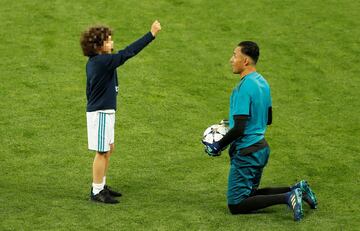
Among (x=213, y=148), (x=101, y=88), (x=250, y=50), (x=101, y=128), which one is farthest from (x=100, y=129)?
(x=250, y=50)

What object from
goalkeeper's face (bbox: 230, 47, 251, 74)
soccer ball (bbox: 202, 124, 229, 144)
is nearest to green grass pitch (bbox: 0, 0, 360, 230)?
soccer ball (bbox: 202, 124, 229, 144)

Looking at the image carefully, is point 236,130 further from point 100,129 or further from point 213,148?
point 100,129

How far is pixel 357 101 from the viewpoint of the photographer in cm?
1130

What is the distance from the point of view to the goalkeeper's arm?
7273 millimetres

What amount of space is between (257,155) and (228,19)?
6414mm

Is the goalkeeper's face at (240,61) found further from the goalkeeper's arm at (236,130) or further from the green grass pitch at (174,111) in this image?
the green grass pitch at (174,111)

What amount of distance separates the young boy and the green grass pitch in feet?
1.50

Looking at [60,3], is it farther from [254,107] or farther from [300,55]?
[254,107]

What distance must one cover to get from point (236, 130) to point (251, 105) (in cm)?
28

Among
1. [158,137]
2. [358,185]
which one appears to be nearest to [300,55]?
[158,137]

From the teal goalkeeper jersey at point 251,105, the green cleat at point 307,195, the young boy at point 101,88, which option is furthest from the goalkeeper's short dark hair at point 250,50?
the green cleat at point 307,195

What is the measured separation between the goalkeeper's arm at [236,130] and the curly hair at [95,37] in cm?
151

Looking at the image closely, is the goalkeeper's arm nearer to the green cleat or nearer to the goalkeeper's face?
the goalkeeper's face

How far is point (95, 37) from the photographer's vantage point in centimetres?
762
